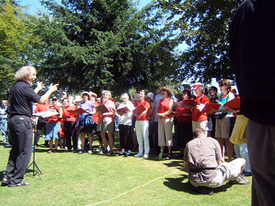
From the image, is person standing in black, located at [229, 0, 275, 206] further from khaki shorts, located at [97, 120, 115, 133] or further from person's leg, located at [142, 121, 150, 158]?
khaki shorts, located at [97, 120, 115, 133]

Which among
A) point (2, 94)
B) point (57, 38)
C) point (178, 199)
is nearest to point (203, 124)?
point (178, 199)

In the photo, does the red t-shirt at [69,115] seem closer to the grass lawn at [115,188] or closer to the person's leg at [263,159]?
the grass lawn at [115,188]

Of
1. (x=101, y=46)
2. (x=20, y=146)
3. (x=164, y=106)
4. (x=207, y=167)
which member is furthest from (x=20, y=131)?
(x=101, y=46)

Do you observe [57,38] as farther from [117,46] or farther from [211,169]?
[211,169]

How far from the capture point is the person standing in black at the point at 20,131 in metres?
4.88

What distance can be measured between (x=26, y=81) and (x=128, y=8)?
1284 centimetres

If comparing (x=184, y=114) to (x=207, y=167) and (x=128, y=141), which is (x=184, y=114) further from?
(x=207, y=167)

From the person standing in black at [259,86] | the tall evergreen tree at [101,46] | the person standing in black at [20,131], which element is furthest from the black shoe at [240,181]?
the tall evergreen tree at [101,46]

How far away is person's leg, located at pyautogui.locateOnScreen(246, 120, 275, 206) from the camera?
133 cm

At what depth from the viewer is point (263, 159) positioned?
137 centimetres

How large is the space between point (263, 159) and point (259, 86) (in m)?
0.40

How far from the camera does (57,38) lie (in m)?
14.8

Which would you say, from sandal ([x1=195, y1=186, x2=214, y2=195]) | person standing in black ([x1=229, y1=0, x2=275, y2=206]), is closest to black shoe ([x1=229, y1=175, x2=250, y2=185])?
sandal ([x1=195, y1=186, x2=214, y2=195])

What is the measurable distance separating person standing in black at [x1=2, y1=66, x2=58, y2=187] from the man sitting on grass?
2878 mm
